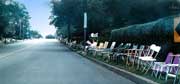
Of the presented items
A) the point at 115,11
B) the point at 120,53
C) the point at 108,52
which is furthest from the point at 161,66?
the point at 115,11

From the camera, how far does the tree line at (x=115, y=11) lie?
33.6 metres

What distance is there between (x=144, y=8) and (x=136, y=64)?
15.1 m

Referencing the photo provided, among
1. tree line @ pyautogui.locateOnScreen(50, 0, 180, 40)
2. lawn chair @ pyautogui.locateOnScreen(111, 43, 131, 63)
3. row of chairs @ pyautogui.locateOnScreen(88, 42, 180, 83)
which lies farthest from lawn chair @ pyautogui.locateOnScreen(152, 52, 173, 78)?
tree line @ pyautogui.locateOnScreen(50, 0, 180, 40)

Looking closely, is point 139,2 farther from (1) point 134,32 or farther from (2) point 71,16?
(2) point 71,16

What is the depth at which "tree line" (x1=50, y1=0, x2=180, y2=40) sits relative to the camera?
110 feet

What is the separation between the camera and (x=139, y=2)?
118 ft

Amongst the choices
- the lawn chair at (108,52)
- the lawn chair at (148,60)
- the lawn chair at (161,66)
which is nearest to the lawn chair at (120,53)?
the lawn chair at (108,52)

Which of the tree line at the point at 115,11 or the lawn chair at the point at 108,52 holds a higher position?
the tree line at the point at 115,11

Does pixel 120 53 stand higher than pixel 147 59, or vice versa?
pixel 147 59

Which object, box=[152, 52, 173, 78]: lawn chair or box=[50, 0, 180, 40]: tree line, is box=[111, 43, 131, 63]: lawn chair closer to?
box=[50, 0, 180, 40]: tree line

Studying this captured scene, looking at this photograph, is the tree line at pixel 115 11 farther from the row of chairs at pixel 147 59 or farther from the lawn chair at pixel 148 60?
the lawn chair at pixel 148 60

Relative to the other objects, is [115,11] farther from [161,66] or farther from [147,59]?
[161,66]

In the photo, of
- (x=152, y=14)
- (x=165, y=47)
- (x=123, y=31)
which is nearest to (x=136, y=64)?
(x=165, y=47)

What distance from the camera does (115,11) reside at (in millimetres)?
41562
